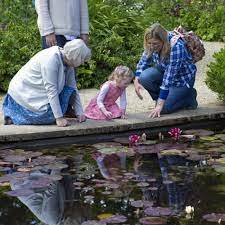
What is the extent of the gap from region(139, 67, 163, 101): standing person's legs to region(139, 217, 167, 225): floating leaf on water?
2886 millimetres

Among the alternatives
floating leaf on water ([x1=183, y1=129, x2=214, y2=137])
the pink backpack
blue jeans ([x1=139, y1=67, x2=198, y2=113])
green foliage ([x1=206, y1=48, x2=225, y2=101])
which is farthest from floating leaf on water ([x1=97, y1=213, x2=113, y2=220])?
green foliage ([x1=206, y1=48, x2=225, y2=101])

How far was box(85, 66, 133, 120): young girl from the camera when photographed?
21.5 feet

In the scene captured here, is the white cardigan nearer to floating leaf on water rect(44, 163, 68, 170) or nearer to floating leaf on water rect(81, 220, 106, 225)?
floating leaf on water rect(44, 163, 68, 170)

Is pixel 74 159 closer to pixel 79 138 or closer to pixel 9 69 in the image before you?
pixel 79 138

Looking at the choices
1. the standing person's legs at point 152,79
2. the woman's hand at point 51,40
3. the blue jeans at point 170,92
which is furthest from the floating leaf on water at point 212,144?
the woman's hand at point 51,40

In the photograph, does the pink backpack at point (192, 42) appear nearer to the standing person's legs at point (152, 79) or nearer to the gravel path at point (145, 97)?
the standing person's legs at point (152, 79)

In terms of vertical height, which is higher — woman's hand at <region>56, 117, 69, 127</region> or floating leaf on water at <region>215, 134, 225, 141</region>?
woman's hand at <region>56, 117, 69, 127</region>

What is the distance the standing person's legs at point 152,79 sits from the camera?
270 inches

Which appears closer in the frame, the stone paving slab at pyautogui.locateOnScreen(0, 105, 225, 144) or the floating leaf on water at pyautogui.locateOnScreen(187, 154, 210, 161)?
the floating leaf on water at pyautogui.locateOnScreen(187, 154, 210, 161)

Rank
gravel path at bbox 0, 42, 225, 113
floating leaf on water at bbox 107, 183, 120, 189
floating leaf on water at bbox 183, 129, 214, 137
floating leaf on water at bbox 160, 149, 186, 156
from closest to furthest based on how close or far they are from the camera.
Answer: floating leaf on water at bbox 107, 183, 120, 189, floating leaf on water at bbox 160, 149, 186, 156, floating leaf on water at bbox 183, 129, 214, 137, gravel path at bbox 0, 42, 225, 113

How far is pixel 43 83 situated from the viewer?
20.3 ft

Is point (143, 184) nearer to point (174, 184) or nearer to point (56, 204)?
point (174, 184)

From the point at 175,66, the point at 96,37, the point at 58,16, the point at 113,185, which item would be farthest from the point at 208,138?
the point at 96,37

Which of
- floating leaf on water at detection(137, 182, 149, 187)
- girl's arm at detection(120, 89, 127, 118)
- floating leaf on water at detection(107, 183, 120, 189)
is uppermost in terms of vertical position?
girl's arm at detection(120, 89, 127, 118)
